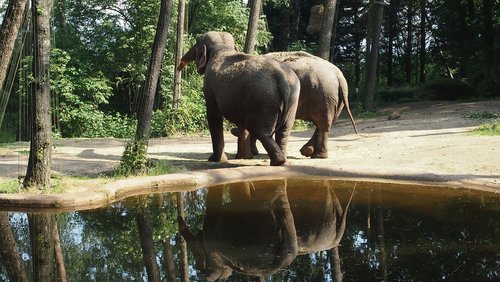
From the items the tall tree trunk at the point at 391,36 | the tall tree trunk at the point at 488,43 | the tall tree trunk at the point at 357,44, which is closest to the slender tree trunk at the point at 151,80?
the tall tree trunk at the point at 488,43

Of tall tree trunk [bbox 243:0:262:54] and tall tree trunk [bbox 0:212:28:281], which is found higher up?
tall tree trunk [bbox 243:0:262:54]

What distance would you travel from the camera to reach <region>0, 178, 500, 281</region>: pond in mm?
5836

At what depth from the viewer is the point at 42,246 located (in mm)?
6648

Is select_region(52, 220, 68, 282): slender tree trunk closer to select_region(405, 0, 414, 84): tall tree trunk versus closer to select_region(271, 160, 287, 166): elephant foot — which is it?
select_region(271, 160, 287, 166): elephant foot

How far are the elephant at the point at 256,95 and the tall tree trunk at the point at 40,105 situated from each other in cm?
364

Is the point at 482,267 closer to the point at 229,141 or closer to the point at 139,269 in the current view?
the point at 139,269

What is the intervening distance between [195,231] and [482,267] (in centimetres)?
337

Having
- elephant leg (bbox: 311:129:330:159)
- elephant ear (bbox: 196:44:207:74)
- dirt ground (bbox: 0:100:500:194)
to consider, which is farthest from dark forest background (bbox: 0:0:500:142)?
elephant leg (bbox: 311:129:330:159)

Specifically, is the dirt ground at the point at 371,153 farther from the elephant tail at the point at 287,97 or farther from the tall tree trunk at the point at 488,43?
the tall tree trunk at the point at 488,43

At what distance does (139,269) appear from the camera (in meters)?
5.86

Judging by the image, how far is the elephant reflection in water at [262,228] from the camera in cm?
616

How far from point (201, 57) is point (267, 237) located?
6749mm

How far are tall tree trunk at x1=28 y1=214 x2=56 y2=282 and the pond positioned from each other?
0.5 inches

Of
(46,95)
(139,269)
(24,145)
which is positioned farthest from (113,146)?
(139,269)
